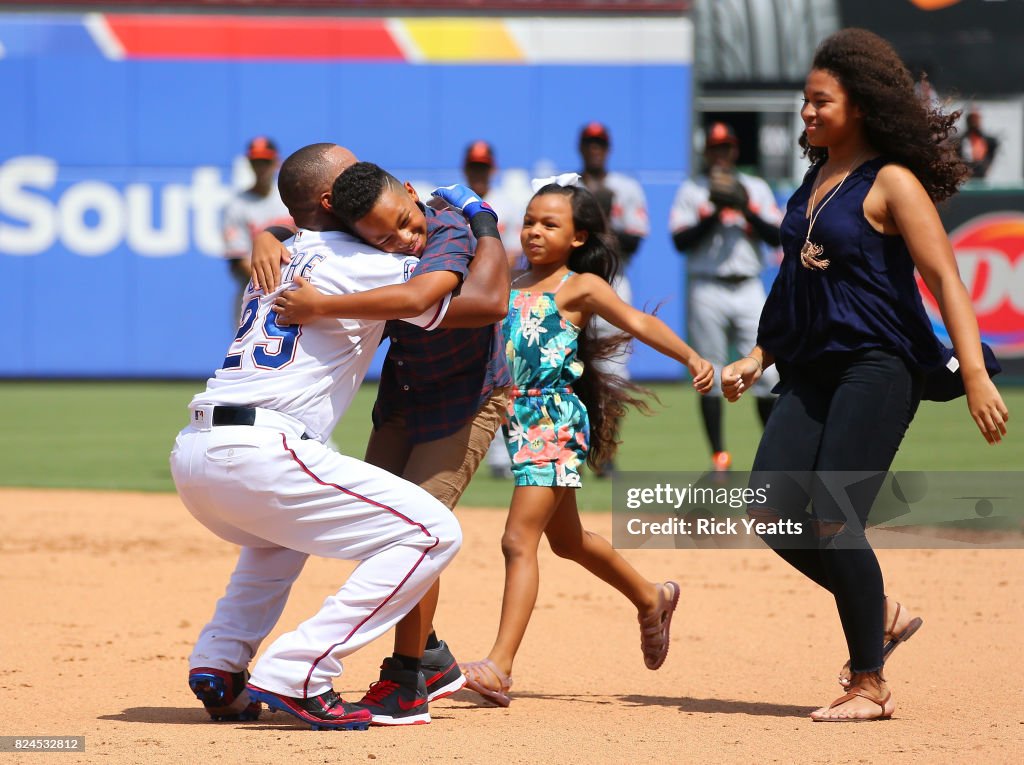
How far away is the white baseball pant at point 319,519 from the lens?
4078mm

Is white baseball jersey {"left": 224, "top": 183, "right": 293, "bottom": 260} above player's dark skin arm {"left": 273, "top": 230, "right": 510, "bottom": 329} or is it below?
above

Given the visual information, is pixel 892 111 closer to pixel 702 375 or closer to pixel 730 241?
pixel 702 375

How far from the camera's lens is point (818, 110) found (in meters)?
4.44

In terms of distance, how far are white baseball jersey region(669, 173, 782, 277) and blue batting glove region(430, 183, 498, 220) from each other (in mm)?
5470

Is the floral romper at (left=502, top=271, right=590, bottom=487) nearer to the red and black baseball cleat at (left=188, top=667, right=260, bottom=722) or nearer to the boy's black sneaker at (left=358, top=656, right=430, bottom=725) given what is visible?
the boy's black sneaker at (left=358, top=656, right=430, bottom=725)

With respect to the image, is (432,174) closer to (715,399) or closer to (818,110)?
(715,399)

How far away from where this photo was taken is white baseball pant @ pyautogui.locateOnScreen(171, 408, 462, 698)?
4078mm

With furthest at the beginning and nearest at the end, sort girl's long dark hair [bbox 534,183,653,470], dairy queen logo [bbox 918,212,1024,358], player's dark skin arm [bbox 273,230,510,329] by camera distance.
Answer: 1. dairy queen logo [bbox 918,212,1024,358]
2. girl's long dark hair [bbox 534,183,653,470]
3. player's dark skin arm [bbox 273,230,510,329]

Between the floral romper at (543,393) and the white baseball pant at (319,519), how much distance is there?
755 millimetres

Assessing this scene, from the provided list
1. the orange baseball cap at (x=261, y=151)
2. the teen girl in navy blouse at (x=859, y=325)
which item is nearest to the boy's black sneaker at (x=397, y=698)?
the teen girl in navy blouse at (x=859, y=325)

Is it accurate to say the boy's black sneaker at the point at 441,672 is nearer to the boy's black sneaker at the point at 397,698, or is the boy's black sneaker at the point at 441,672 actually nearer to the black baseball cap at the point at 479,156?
the boy's black sneaker at the point at 397,698

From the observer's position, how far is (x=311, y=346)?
167 inches

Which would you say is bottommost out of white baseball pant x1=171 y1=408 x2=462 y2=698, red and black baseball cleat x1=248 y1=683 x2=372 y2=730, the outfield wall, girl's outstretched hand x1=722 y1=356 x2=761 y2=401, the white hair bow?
red and black baseball cleat x1=248 y1=683 x2=372 y2=730

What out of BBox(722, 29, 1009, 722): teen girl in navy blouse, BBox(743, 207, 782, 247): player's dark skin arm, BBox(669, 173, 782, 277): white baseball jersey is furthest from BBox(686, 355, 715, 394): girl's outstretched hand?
BBox(669, 173, 782, 277): white baseball jersey
